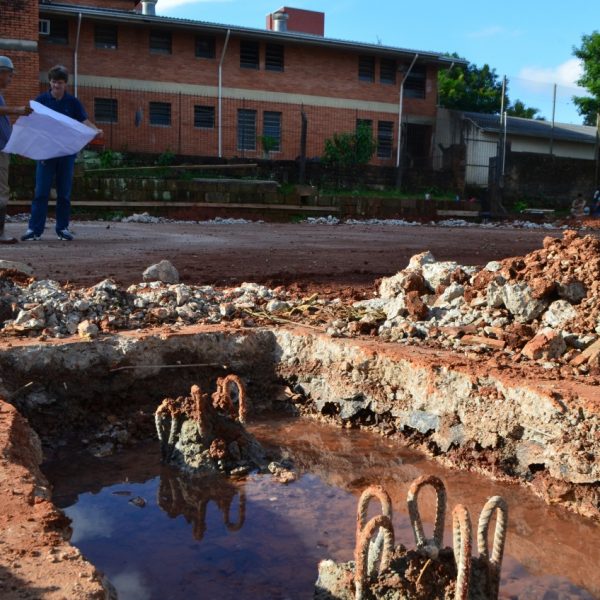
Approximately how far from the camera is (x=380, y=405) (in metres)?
4.11

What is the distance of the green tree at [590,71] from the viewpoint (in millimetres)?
31359

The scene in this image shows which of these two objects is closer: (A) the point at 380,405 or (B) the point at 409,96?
(A) the point at 380,405

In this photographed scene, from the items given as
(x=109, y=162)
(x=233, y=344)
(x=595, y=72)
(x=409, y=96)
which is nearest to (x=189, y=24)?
(x=109, y=162)

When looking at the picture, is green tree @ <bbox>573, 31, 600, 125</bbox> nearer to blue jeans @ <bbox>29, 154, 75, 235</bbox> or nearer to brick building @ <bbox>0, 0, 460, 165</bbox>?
brick building @ <bbox>0, 0, 460, 165</bbox>

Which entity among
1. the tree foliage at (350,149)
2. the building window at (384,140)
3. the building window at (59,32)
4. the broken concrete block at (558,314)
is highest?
the building window at (59,32)

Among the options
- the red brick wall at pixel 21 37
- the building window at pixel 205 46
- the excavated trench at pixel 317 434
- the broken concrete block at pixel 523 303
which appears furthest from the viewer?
the building window at pixel 205 46

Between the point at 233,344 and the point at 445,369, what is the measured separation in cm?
135

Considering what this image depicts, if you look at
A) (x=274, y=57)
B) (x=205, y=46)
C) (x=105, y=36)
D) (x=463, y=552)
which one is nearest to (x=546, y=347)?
(x=463, y=552)

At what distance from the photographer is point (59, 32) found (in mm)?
22594

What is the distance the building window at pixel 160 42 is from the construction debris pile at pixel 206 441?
73.7 feet

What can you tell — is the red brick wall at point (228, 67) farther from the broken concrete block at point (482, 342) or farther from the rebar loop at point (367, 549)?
the rebar loop at point (367, 549)

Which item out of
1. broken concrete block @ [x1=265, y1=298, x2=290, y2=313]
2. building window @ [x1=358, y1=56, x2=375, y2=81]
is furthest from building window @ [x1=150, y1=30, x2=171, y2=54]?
broken concrete block @ [x1=265, y1=298, x2=290, y2=313]

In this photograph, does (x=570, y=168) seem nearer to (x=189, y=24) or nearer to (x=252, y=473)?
(x=189, y=24)

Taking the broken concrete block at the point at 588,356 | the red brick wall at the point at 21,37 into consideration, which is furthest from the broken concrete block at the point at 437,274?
the red brick wall at the point at 21,37
